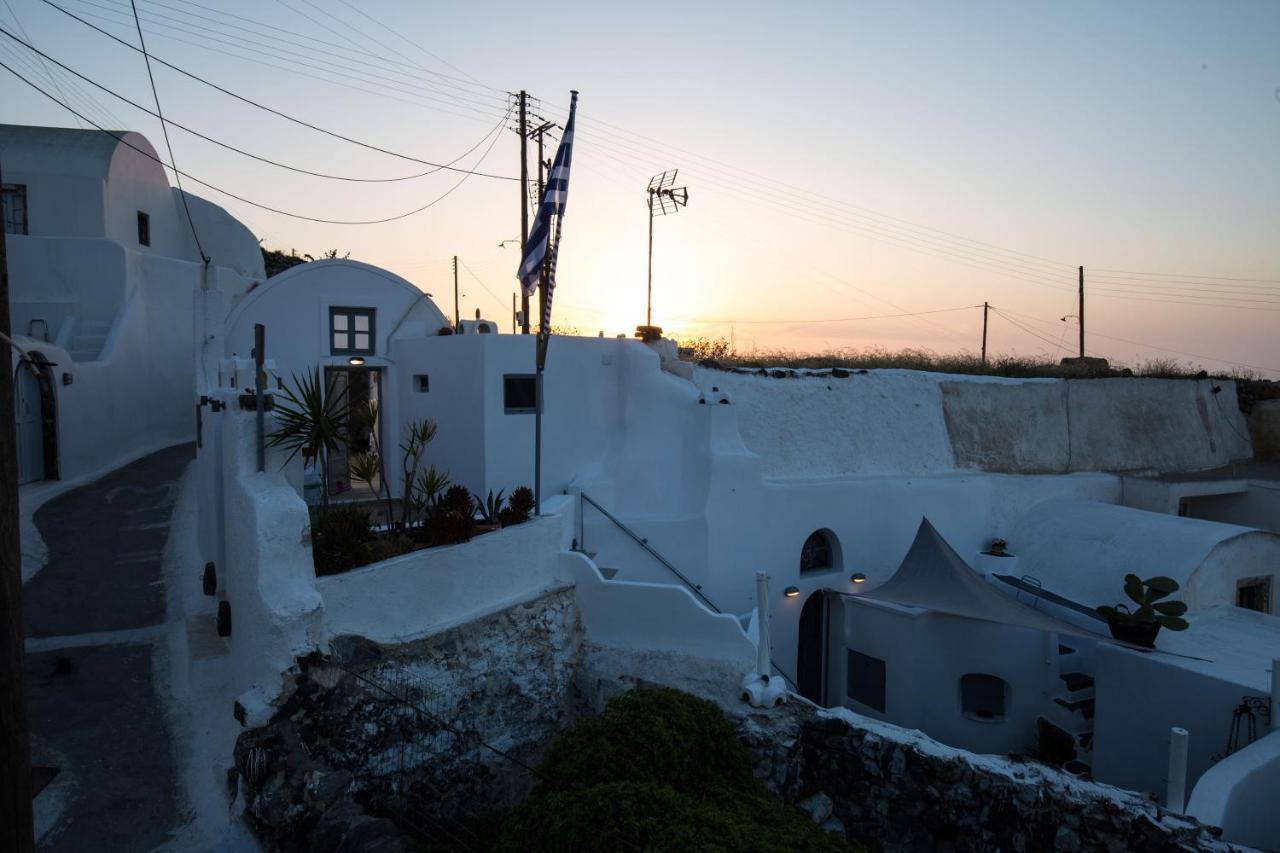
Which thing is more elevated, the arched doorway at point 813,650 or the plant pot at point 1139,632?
the plant pot at point 1139,632

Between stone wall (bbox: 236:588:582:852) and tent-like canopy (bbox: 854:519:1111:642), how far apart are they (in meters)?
6.22

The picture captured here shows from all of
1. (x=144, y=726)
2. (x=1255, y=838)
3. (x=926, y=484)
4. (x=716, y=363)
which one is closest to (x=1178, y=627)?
(x=1255, y=838)

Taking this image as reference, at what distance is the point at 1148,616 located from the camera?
12008 mm

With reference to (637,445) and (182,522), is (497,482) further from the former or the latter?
(182,522)

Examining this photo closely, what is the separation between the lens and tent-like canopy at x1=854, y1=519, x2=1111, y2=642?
41.6 feet

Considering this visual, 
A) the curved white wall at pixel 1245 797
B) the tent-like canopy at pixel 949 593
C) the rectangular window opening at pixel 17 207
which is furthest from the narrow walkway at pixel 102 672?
the tent-like canopy at pixel 949 593

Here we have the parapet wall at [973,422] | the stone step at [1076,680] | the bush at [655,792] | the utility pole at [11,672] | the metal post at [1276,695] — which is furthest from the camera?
the parapet wall at [973,422]

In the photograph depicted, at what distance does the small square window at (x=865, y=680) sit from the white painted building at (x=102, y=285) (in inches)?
604

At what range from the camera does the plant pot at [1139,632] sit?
1200 centimetres

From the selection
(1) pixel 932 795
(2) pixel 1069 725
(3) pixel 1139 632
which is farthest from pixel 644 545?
(2) pixel 1069 725

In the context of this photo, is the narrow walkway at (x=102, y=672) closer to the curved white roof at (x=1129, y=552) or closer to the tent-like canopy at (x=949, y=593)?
the tent-like canopy at (x=949, y=593)

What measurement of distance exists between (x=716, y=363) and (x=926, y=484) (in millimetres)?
5384

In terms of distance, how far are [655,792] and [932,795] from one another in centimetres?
467

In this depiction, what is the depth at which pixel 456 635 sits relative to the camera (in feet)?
31.8
